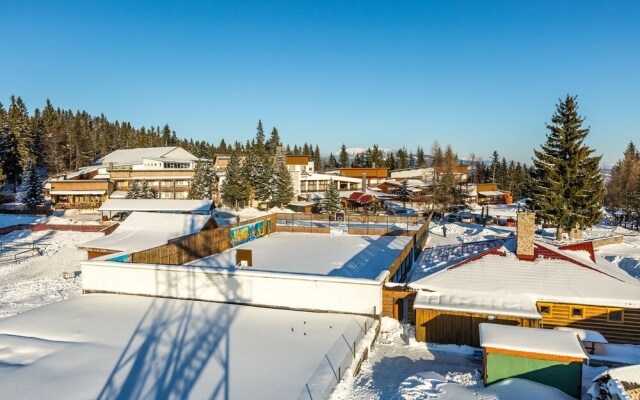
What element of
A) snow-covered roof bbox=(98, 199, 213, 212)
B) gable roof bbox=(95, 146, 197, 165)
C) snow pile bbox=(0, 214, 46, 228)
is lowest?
snow pile bbox=(0, 214, 46, 228)

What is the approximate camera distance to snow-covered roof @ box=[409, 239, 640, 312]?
12477 millimetres

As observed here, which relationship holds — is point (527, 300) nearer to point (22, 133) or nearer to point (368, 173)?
point (368, 173)

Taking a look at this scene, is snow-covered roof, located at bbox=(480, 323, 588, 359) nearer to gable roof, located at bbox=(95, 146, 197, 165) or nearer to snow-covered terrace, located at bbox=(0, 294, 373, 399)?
snow-covered terrace, located at bbox=(0, 294, 373, 399)

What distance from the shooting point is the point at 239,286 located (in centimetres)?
1532

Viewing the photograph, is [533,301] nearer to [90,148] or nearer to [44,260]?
[44,260]

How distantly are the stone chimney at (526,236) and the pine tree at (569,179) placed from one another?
20.1 m

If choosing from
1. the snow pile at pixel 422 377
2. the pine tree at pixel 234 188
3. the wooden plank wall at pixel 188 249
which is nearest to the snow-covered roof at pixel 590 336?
the snow pile at pixel 422 377

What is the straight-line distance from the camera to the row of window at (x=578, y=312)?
40.9 feet

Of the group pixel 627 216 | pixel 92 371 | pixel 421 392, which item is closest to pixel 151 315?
pixel 92 371

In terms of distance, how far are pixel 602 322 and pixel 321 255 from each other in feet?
51.1

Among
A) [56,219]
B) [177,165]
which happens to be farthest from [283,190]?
[56,219]

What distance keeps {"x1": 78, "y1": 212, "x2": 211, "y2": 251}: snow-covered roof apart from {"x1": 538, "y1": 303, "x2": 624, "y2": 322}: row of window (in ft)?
64.3

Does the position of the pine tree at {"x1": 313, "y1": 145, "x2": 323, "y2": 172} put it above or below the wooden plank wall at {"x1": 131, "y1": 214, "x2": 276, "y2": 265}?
above

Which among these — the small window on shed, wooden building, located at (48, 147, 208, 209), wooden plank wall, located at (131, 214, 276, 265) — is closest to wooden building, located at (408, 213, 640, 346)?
the small window on shed
